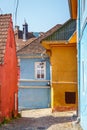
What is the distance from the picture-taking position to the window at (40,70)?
3089 centimetres

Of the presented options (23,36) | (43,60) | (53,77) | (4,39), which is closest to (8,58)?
(4,39)

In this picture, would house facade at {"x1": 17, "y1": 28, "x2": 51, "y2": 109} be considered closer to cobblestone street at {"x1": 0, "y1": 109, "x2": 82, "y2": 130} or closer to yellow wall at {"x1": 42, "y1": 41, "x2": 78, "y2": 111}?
yellow wall at {"x1": 42, "y1": 41, "x2": 78, "y2": 111}

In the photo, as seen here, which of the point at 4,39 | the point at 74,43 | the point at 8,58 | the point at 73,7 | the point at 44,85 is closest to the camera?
the point at 73,7

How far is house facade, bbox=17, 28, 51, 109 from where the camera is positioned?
30.6 meters

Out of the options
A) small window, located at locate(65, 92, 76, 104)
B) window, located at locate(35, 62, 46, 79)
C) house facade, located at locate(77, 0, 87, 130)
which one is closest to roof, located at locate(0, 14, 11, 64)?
house facade, located at locate(77, 0, 87, 130)

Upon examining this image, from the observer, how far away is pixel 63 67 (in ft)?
78.7

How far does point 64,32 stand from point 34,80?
324 inches

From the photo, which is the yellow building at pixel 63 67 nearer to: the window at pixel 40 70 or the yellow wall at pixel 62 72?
the yellow wall at pixel 62 72

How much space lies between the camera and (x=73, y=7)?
17.0 m

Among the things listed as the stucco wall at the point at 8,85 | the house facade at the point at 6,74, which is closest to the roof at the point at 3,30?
the house facade at the point at 6,74

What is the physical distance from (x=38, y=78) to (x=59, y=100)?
23.2 ft

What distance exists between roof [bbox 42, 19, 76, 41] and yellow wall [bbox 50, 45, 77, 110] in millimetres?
636

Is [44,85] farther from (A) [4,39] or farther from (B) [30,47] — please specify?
(A) [4,39]

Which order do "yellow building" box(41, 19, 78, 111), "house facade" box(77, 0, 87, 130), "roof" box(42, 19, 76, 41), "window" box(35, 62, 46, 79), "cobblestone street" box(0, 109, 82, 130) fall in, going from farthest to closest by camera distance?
"window" box(35, 62, 46, 79), "yellow building" box(41, 19, 78, 111), "roof" box(42, 19, 76, 41), "cobblestone street" box(0, 109, 82, 130), "house facade" box(77, 0, 87, 130)
